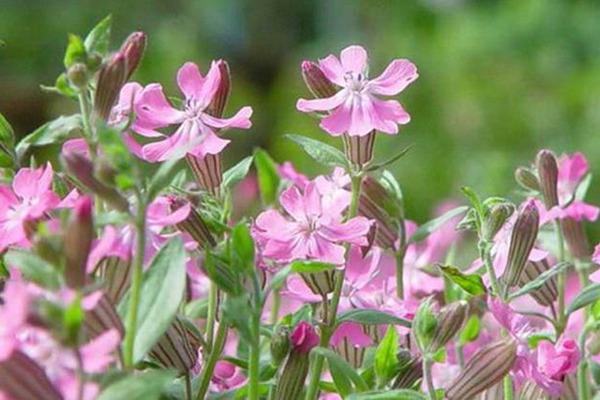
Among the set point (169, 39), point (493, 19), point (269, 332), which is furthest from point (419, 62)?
point (269, 332)

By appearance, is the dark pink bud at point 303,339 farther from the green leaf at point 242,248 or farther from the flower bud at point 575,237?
the flower bud at point 575,237

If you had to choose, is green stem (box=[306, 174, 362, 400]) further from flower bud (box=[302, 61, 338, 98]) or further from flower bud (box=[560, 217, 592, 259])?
flower bud (box=[560, 217, 592, 259])

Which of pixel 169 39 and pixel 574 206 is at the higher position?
pixel 169 39

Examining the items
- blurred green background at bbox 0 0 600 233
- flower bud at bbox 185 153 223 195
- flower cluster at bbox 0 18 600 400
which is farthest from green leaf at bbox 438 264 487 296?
blurred green background at bbox 0 0 600 233

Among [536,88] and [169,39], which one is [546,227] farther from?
[169,39]

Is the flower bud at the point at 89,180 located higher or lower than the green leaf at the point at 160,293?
higher

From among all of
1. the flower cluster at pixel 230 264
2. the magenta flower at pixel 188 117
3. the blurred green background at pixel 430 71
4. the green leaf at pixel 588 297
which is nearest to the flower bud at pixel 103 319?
the flower cluster at pixel 230 264

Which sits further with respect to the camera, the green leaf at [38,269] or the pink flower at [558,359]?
the pink flower at [558,359]
